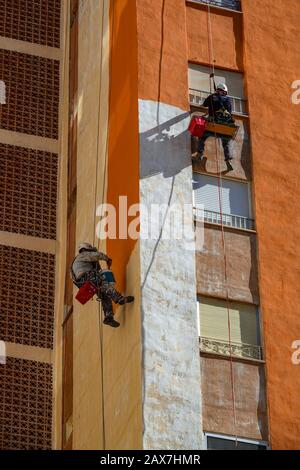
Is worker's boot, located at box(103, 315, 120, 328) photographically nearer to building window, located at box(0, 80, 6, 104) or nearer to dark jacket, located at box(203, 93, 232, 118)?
dark jacket, located at box(203, 93, 232, 118)

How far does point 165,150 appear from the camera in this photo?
92.0ft

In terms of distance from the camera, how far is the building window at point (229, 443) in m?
25.5

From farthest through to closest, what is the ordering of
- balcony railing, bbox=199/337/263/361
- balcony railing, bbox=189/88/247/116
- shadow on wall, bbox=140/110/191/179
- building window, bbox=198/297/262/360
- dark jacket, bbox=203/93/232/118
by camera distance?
balcony railing, bbox=189/88/247/116
dark jacket, bbox=203/93/232/118
shadow on wall, bbox=140/110/191/179
building window, bbox=198/297/262/360
balcony railing, bbox=199/337/263/361

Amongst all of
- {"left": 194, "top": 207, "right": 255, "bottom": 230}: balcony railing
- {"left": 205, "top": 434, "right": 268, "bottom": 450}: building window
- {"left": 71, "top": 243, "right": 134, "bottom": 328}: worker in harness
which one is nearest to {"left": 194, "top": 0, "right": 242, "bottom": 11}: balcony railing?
{"left": 194, "top": 207, "right": 255, "bottom": 230}: balcony railing

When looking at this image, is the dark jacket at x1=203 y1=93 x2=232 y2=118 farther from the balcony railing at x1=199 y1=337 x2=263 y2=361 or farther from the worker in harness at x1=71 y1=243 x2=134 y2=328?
the balcony railing at x1=199 y1=337 x2=263 y2=361

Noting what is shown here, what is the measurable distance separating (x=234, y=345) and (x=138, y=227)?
9.44 feet

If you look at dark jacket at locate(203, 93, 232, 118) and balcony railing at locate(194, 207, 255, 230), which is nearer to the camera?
balcony railing at locate(194, 207, 255, 230)

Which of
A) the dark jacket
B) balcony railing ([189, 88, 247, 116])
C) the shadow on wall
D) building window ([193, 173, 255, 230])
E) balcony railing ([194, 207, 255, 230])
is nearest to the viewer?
the shadow on wall

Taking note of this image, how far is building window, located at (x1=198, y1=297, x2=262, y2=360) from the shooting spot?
26.6m

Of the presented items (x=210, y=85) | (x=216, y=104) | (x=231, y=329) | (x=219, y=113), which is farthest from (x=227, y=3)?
(x=231, y=329)

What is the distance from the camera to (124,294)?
2730cm

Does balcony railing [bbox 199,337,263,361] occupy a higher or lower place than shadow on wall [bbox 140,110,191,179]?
lower

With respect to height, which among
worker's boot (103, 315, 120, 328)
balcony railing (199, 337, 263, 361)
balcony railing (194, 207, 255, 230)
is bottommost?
balcony railing (199, 337, 263, 361)

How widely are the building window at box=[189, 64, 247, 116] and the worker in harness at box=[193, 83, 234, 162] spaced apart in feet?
1.69
